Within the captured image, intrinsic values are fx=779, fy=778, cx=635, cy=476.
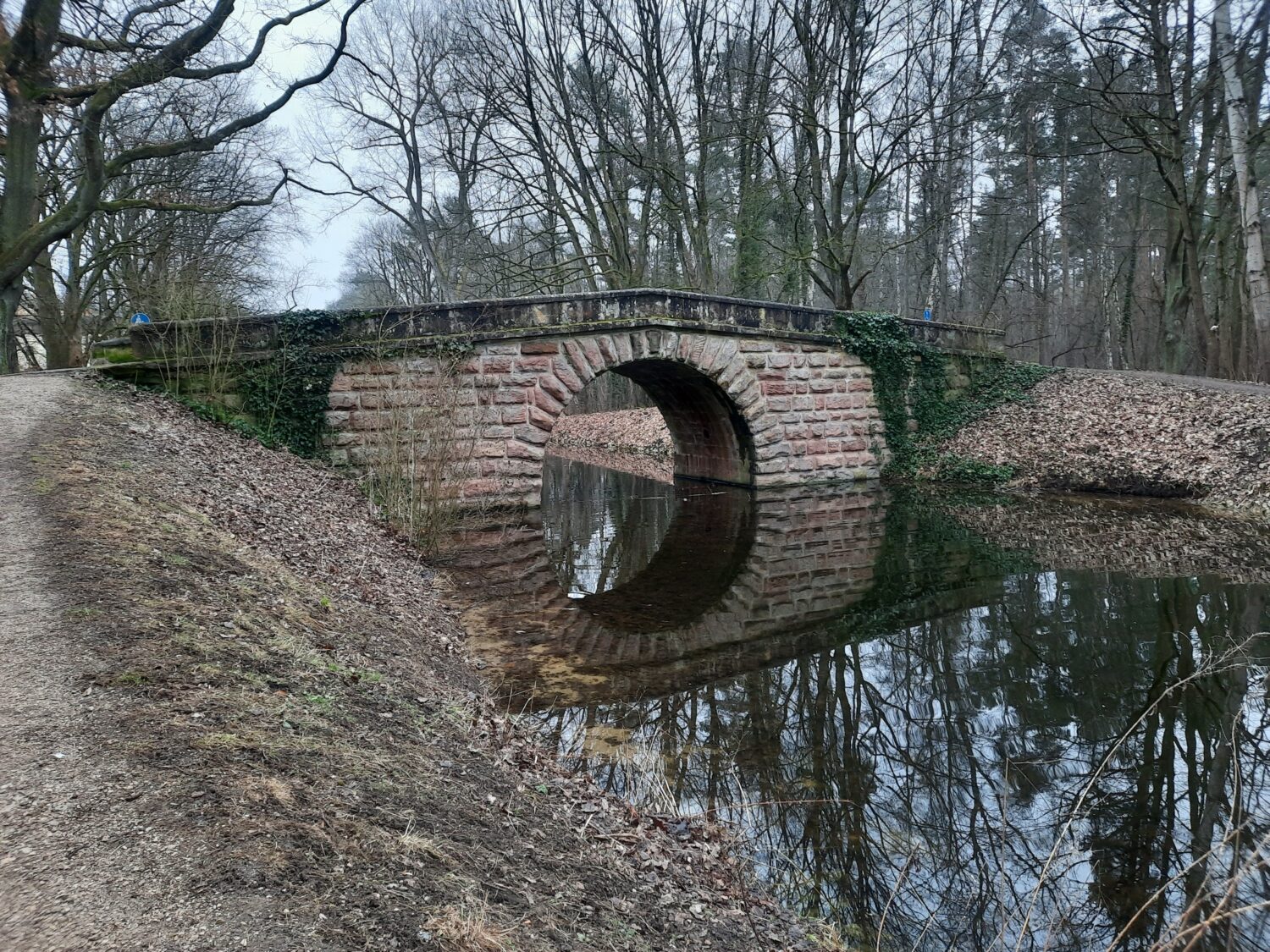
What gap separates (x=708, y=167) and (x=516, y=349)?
41.6 ft

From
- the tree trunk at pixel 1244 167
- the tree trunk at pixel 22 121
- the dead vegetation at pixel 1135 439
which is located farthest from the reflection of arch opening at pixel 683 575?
the tree trunk at pixel 22 121

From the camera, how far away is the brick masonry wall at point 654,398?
11.0m

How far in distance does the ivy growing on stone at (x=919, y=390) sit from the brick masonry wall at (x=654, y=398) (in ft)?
1.16

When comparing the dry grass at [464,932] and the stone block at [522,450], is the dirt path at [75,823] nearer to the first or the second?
the dry grass at [464,932]

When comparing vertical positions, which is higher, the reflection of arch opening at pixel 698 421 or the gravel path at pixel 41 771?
the reflection of arch opening at pixel 698 421

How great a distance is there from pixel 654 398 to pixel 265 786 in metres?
14.3

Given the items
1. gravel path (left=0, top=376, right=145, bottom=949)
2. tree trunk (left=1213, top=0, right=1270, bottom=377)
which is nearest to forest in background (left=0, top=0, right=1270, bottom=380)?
tree trunk (left=1213, top=0, right=1270, bottom=377)

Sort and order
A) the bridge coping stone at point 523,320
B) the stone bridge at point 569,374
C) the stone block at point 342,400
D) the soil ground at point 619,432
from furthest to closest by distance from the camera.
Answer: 1. the soil ground at point 619,432
2. the stone block at point 342,400
3. the stone bridge at point 569,374
4. the bridge coping stone at point 523,320

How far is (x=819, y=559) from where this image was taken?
9.30 m

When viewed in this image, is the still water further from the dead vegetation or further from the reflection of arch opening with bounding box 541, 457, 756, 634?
the dead vegetation

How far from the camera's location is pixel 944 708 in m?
5.04

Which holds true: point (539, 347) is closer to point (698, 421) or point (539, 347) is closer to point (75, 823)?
point (698, 421)

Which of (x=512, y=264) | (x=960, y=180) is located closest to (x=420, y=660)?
(x=512, y=264)

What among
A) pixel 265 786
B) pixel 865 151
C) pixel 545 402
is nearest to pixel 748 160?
pixel 865 151
